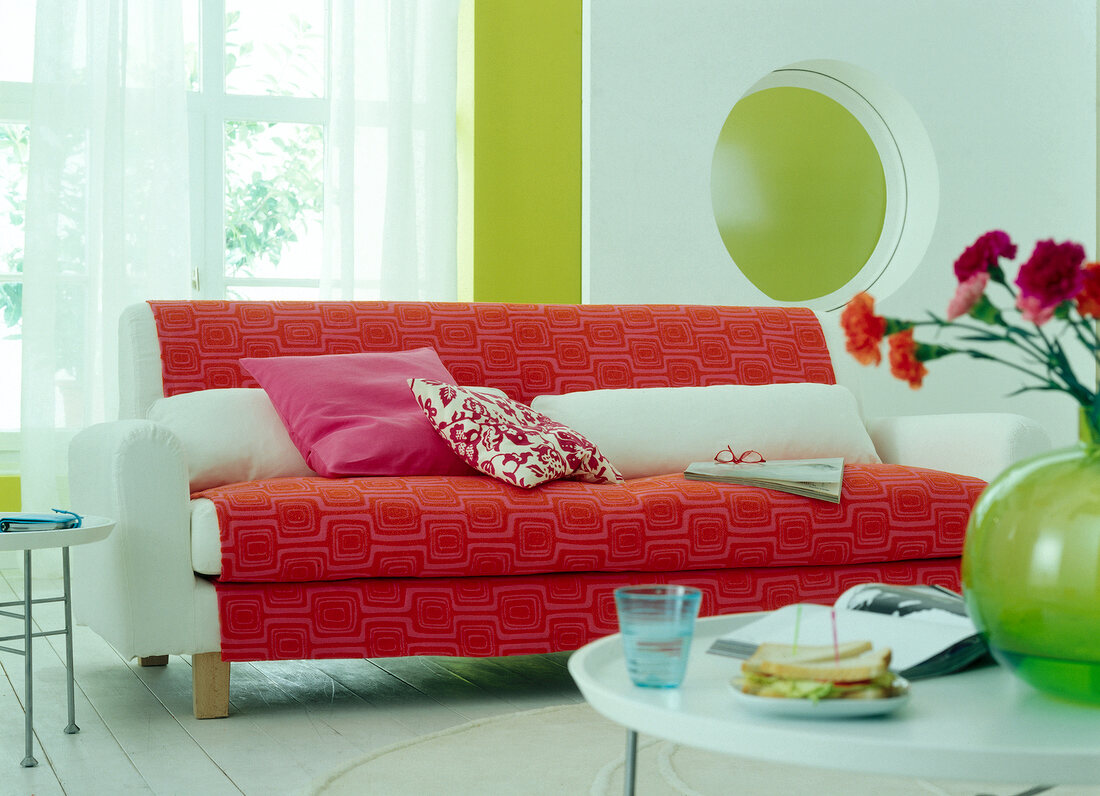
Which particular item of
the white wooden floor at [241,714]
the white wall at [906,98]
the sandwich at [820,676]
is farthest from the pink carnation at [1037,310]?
the white wall at [906,98]

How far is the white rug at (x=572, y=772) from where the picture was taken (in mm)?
1788

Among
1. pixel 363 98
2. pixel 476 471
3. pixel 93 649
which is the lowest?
pixel 93 649

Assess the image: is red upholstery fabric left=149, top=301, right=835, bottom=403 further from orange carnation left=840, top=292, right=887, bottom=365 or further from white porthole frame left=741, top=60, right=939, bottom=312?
orange carnation left=840, top=292, right=887, bottom=365

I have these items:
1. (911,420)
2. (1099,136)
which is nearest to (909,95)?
(1099,136)

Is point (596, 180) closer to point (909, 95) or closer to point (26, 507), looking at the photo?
point (909, 95)

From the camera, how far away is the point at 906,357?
110 centimetres

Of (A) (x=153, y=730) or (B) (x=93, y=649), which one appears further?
(B) (x=93, y=649)

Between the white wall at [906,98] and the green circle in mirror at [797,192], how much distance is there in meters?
0.41

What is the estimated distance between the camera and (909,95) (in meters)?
4.54

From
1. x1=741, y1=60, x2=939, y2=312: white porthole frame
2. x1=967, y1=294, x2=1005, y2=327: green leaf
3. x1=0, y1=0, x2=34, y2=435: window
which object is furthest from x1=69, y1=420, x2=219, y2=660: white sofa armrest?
x1=741, y1=60, x2=939, y2=312: white porthole frame

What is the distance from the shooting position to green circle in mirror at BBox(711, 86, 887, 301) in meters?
Answer: 4.91

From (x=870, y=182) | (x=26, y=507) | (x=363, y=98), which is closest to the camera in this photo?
(x=26, y=507)

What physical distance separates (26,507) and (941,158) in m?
3.55

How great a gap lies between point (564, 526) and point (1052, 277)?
1.41 metres
